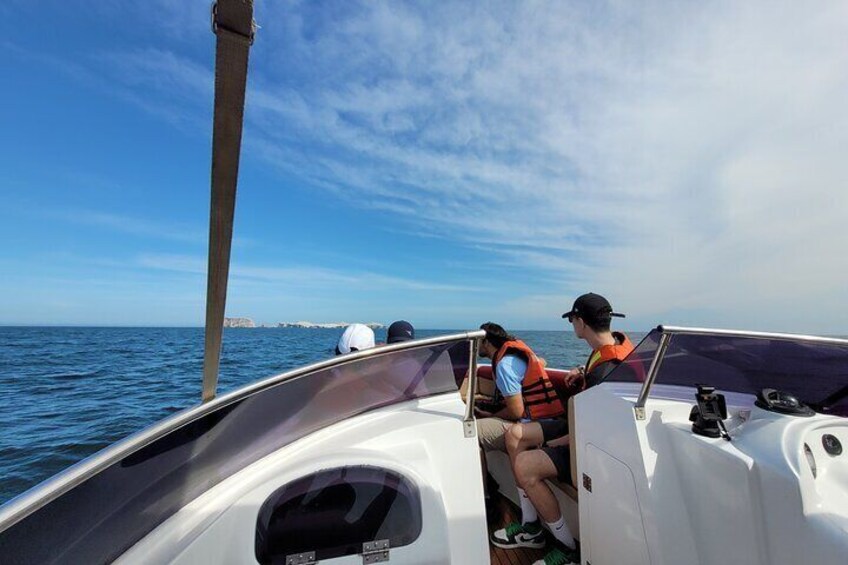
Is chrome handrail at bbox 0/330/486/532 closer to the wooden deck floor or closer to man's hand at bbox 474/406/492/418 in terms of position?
the wooden deck floor

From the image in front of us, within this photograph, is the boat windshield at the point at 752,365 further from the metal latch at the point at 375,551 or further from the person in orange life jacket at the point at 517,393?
the metal latch at the point at 375,551

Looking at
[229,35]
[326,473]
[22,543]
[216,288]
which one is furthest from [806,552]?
[22,543]

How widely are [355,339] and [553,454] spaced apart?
134 centimetres

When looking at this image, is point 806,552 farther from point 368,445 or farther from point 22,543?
point 22,543

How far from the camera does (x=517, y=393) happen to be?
2600mm

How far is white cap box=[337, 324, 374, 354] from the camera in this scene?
2629 millimetres

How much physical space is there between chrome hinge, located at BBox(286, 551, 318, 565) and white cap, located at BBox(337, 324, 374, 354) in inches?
52.3

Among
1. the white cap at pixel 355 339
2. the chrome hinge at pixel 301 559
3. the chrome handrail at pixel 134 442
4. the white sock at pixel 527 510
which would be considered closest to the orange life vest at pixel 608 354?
the white sock at pixel 527 510

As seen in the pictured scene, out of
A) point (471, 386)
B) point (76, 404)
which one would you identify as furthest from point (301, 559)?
point (76, 404)

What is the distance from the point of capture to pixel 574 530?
7.84 feet

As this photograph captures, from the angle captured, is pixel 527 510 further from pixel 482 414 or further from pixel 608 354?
pixel 608 354

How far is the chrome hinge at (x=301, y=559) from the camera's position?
1.33m

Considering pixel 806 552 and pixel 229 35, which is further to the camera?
pixel 806 552

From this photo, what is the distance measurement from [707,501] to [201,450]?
1847 millimetres
